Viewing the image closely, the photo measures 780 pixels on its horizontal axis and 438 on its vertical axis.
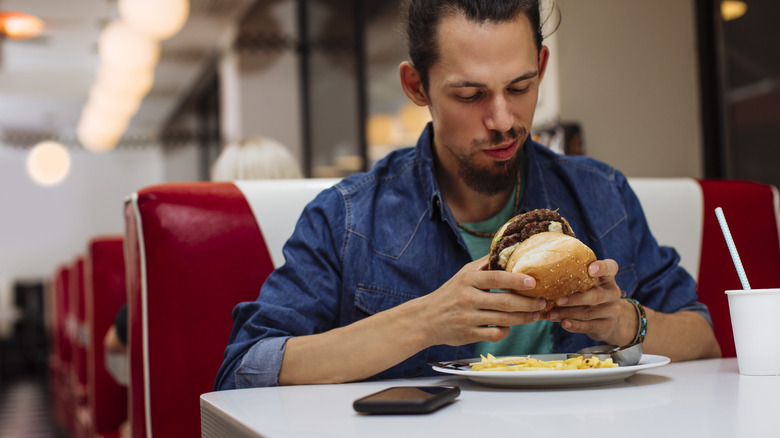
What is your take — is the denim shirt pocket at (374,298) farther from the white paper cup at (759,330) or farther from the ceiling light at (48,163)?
the ceiling light at (48,163)

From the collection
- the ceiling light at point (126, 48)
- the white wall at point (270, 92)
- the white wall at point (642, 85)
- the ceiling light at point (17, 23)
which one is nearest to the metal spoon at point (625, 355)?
the white wall at point (642, 85)

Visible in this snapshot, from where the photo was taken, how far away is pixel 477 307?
3.29ft

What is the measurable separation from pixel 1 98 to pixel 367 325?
33.0 feet

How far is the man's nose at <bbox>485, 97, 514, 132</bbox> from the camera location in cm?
125

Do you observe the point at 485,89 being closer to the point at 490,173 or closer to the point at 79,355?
the point at 490,173

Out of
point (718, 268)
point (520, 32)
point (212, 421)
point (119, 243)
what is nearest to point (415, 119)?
point (119, 243)

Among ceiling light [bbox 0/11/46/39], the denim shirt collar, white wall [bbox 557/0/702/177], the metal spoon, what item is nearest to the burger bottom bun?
the metal spoon

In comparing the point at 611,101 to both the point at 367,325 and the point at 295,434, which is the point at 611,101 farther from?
the point at 295,434

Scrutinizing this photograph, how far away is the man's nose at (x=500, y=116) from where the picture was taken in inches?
49.3

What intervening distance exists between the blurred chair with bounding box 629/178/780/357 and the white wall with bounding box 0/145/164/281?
10757 millimetres

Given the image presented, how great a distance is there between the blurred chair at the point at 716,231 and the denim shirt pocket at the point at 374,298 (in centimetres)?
77

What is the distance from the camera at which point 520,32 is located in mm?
1293

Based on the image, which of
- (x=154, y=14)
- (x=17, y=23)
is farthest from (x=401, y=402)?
(x=17, y=23)

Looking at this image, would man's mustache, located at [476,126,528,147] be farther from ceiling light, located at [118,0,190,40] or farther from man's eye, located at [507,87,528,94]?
ceiling light, located at [118,0,190,40]
